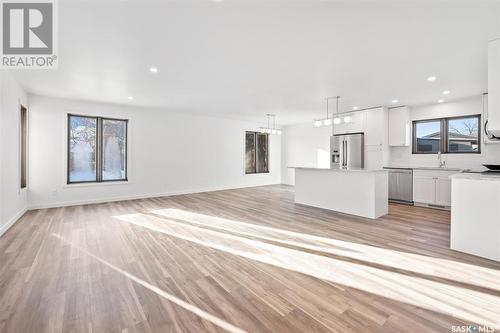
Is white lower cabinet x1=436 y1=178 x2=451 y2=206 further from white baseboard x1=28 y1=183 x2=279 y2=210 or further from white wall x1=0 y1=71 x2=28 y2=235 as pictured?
white wall x1=0 y1=71 x2=28 y2=235

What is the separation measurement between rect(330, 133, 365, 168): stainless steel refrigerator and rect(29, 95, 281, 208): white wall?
3.56 meters

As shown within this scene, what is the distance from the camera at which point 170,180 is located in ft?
25.2

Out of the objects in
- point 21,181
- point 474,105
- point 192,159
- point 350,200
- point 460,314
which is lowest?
point 460,314

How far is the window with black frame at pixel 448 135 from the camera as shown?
5648mm

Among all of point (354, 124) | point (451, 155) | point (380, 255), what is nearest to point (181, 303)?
point (380, 255)

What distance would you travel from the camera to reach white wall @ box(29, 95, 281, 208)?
5613 mm

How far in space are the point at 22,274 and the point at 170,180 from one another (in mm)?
5250

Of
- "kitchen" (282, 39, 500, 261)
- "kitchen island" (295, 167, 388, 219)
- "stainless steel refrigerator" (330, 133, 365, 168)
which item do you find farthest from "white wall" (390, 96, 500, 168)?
"kitchen island" (295, 167, 388, 219)

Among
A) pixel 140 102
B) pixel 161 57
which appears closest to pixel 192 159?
pixel 140 102

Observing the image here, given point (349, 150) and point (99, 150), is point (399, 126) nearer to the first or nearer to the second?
point (349, 150)

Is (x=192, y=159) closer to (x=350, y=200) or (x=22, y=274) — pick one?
(x=350, y=200)

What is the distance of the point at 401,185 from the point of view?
625 cm

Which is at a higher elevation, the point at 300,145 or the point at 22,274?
the point at 300,145

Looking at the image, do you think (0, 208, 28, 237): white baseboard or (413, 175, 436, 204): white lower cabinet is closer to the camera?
(0, 208, 28, 237): white baseboard
